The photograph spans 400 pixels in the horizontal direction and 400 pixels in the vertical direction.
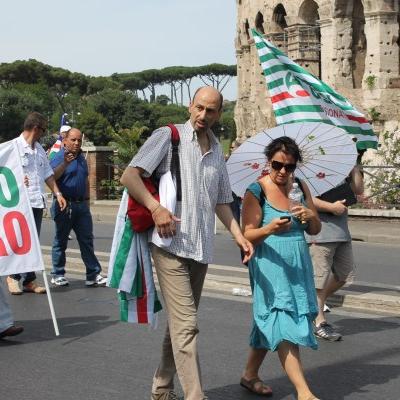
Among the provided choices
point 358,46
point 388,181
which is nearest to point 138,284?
point 388,181

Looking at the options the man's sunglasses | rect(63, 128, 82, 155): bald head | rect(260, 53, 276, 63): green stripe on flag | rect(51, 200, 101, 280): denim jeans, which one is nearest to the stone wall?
rect(260, 53, 276, 63): green stripe on flag

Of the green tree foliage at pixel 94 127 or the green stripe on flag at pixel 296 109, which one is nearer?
the green stripe on flag at pixel 296 109

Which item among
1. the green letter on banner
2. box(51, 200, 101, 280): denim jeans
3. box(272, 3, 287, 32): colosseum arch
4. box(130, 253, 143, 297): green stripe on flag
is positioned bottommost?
box(51, 200, 101, 280): denim jeans

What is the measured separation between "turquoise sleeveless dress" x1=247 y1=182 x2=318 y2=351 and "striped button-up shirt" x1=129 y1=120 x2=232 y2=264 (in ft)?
1.51

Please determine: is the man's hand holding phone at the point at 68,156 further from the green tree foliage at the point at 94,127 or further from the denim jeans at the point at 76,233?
the green tree foliage at the point at 94,127

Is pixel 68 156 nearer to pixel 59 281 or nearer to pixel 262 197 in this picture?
pixel 59 281

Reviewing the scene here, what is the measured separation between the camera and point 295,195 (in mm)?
6531

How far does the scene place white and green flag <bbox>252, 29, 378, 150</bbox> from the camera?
37.0 feet

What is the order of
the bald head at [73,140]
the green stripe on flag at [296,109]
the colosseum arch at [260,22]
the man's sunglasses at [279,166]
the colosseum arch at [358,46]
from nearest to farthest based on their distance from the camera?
the man's sunglasses at [279,166], the bald head at [73,140], the green stripe on flag at [296,109], the colosseum arch at [358,46], the colosseum arch at [260,22]

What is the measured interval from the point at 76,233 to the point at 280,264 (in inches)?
213

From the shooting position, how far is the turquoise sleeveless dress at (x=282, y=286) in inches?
242

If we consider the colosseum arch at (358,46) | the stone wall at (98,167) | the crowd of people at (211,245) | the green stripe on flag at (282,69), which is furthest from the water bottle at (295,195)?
the colosseum arch at (358,46)

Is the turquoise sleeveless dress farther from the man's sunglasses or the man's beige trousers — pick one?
the man's beige trousers

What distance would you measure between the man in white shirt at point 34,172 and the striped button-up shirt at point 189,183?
4.74 metres
